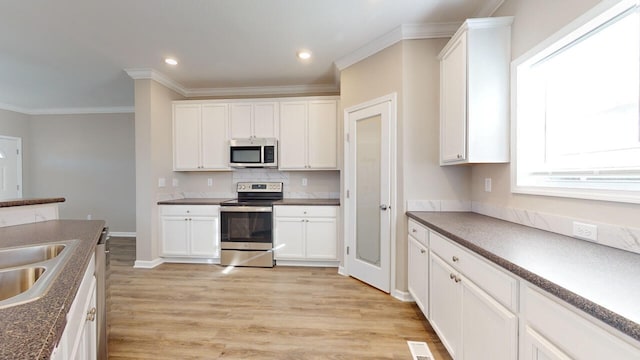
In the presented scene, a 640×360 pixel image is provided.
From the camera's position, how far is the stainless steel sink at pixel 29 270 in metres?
0.77

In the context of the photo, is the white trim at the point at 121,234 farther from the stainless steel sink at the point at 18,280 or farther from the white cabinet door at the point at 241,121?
the stainless steel sink at the point at 18,280

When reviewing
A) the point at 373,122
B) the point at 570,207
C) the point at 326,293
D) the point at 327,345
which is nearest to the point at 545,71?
the point at 570,207

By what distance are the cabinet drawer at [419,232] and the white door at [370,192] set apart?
25 centimetres

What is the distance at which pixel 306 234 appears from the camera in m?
3.48

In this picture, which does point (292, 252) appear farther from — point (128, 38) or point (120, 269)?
point (128, 38)

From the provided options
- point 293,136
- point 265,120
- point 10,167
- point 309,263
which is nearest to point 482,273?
point 309,263

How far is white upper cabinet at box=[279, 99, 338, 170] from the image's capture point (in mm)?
3713

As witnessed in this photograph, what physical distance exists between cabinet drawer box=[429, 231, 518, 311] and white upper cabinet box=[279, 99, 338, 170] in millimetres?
2214

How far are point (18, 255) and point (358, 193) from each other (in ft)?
8.41

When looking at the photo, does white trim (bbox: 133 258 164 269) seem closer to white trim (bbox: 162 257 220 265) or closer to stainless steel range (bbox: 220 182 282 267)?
white trim (bbox: 162 257 220 265)

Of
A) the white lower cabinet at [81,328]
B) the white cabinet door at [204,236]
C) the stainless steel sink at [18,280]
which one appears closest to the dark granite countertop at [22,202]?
the white lower cabinet at [81,328]

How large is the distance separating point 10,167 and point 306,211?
233 inches

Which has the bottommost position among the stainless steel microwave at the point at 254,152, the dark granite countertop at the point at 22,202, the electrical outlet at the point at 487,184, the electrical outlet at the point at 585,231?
the electrical outlet at the point at 585,231

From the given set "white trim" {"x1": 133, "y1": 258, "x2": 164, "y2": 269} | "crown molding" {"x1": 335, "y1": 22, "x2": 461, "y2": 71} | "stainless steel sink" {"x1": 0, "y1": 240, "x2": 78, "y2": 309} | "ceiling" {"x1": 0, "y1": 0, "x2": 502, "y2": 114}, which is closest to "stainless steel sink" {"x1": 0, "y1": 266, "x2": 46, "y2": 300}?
"stainless steel sink" {"x1": 0, "y1": 240, "x2": 78, "y2": 309}
